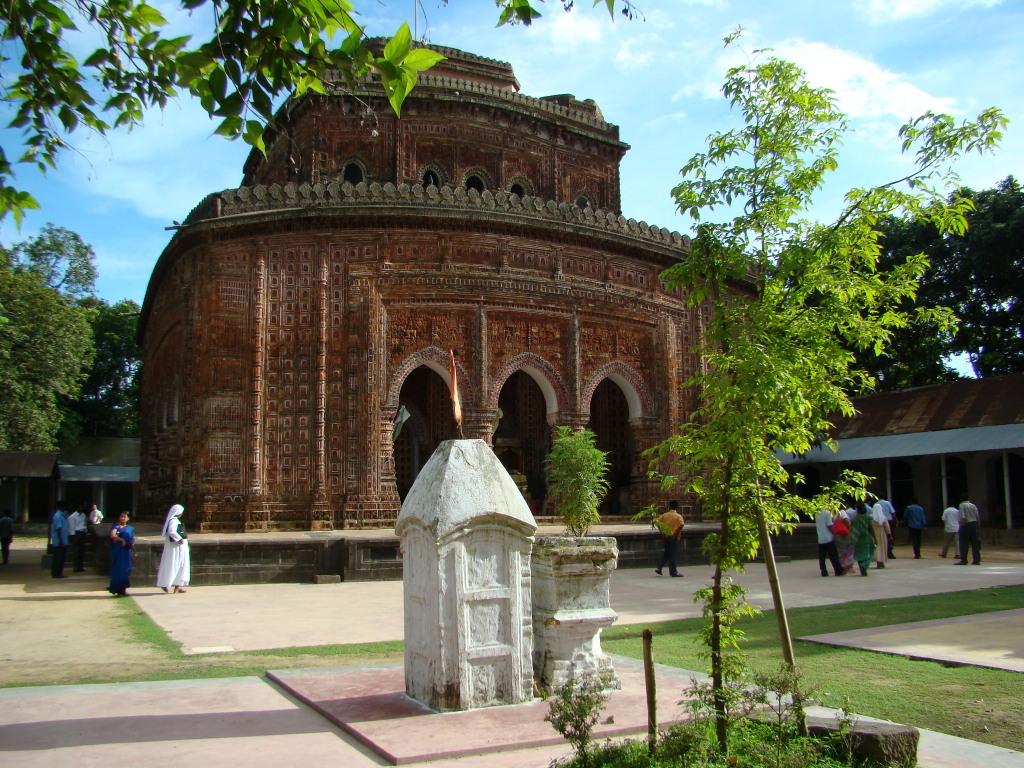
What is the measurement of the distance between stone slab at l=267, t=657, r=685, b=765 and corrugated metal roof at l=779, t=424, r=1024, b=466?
50.6ft

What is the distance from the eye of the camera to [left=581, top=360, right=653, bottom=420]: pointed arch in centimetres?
1800

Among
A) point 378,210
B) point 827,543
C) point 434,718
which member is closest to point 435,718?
point 434,718

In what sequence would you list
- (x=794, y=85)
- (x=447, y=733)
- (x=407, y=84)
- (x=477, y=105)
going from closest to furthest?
(x=407, y=84) → (x=447, y=733) → (x=794, y=85) → (x=477, y=105)

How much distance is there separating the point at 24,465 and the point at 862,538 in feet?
50.8

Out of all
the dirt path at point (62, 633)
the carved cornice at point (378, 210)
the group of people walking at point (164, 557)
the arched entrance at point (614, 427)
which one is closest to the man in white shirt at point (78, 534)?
the dirt path at point (62, 633)

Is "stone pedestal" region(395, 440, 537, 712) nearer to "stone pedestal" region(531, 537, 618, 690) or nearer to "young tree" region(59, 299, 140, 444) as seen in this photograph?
"stone pedestal" region(531, 537, 618, 690)

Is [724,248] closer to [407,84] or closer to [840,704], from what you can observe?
[407,84]

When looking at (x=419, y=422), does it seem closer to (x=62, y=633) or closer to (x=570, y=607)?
(x=62, y=633)

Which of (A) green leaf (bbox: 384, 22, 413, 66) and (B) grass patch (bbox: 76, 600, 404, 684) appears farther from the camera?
(B) grass patch (bbox: 76, 600, 404, 684)

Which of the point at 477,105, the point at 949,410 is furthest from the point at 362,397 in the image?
the point at 949,410

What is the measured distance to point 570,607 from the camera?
5254mm

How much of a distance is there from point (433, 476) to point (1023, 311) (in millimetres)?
25186

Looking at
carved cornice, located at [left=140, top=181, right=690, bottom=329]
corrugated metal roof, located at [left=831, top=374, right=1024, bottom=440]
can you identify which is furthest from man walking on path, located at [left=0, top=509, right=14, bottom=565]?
corrugated metal roof, located at [left=831, top=374, right=1024, bottom=440]

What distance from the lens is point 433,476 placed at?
4996mm
